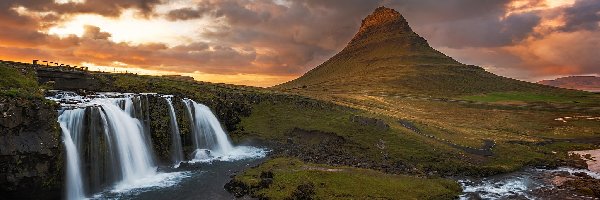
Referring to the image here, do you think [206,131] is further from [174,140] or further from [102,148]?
[102,148]

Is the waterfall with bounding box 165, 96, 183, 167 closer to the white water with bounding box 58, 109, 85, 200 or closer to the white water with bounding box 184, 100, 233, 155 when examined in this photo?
the white water with bounding box 184, 100, 233, 155

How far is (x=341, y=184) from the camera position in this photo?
3481cm

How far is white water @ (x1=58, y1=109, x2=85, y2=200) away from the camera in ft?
106

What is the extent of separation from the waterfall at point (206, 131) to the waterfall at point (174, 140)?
260 centimetres

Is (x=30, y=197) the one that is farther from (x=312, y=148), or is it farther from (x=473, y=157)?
(x=473, y=157)

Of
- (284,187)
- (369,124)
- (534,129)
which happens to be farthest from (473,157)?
(534,129)

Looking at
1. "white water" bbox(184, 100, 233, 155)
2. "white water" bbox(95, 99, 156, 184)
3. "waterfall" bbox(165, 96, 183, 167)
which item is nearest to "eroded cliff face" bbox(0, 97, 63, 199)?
"white water" bbox(95, 99, 156, 184)

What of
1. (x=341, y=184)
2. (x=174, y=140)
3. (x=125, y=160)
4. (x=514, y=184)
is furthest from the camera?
(x=174, y=140)

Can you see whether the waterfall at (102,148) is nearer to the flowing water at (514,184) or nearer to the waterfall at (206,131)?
the waterfall at (206,131)

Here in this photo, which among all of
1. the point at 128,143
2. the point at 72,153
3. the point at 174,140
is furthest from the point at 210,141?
the point at 72,153

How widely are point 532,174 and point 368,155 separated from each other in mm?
18179

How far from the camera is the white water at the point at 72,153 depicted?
3219 cm

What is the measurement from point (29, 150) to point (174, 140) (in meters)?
19.4

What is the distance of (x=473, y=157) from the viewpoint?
51562 millimetres
